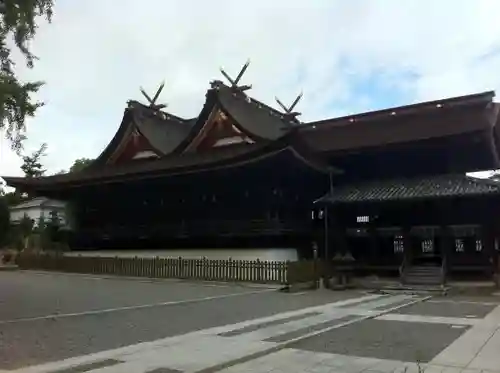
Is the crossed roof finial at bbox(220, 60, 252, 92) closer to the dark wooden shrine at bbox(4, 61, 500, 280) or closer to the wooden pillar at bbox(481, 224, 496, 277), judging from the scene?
the dark wooden shrine at bbox(4, 61, 500, 280)

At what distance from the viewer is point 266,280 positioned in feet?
59.7

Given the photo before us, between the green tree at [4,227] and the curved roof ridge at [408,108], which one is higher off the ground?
the curved roof ridge at [408,108]

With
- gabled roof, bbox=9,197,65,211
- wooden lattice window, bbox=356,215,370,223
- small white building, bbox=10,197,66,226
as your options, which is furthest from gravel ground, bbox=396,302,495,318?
gabled roof, bbox=9,197,65,211

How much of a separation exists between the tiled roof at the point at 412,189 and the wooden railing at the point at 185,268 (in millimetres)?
3430

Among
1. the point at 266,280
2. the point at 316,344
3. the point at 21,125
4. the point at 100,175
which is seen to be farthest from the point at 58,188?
the point at 316,344

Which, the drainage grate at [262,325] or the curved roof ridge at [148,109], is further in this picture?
the curved roof ridge at [148,109]

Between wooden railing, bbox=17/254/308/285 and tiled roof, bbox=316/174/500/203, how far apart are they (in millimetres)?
3430

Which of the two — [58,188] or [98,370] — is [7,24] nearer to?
[98,370]

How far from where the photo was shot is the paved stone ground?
21.4 ft

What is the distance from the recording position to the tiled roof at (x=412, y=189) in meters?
17.8

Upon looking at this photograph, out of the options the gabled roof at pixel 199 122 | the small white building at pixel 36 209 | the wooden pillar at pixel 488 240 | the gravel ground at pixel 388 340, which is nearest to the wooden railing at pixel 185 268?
the wooden pillar at pixel 488 240

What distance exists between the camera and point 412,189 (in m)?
19.4

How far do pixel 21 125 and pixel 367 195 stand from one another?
13.5m

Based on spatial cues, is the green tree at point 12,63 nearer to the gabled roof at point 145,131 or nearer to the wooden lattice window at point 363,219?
the wooden lattice window at point 363,219
